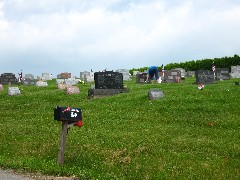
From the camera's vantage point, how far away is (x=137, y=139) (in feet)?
46.1

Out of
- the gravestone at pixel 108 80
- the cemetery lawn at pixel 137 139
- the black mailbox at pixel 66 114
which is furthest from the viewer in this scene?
the gravestone at pixel 108 80

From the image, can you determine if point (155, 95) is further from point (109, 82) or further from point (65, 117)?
point (65, 117)

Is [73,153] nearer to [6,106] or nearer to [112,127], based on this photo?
[112,127]

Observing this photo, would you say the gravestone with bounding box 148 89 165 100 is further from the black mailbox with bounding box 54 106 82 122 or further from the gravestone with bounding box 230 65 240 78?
the gravestone with bounding box 230 65 240 78

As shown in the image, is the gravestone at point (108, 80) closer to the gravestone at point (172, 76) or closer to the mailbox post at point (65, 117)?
the gravestone at point (172, 76)

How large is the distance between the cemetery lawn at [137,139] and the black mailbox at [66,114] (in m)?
1.27

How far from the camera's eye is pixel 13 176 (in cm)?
1055

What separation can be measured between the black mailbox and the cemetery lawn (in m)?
1.27

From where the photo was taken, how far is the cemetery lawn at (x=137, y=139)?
35.8ft

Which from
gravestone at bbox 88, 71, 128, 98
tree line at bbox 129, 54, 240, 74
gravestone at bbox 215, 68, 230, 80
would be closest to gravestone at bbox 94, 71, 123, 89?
gravestone at bbox 88, 71, 128, 98

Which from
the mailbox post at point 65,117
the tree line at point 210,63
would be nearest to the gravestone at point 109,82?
the mailbox post at point 65,117

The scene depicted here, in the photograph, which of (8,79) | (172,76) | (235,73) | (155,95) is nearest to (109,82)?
(155,95)

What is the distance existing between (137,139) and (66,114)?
11.9ft

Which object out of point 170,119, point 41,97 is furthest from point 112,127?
point 41,97
